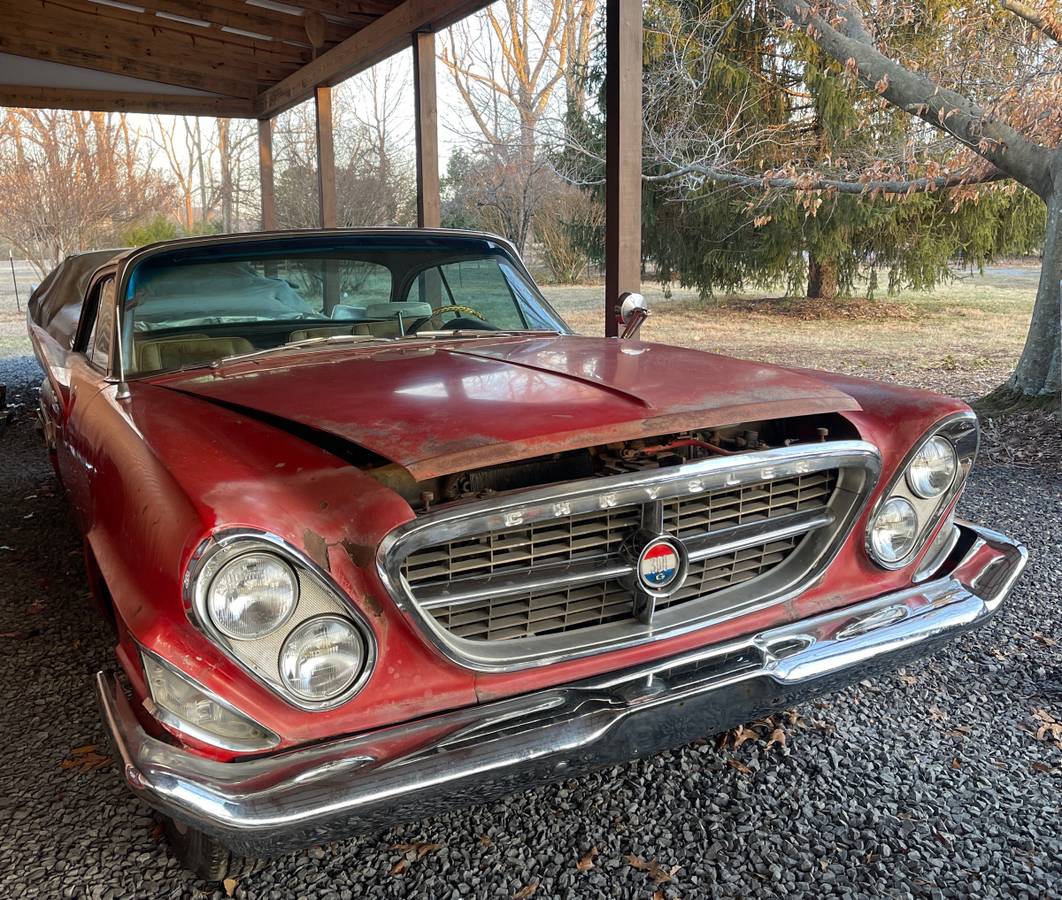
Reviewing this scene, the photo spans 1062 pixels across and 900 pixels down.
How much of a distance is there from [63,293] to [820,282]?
11958 millimetres

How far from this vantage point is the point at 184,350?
2869 mm

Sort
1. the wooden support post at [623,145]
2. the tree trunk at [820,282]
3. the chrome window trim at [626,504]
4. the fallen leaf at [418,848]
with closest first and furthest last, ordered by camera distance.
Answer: the chrome window trim at [626,504] → the fallen leaf at [418,848] → the wooden support post at [623,145] → the tree trunk at [820,282]

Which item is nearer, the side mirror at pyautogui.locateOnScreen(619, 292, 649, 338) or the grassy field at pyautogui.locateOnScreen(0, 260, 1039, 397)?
the side mirror at pyautogui.locateOnScreen(619, 292, 649, 338)

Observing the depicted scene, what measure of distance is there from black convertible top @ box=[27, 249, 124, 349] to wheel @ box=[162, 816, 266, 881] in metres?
3.89

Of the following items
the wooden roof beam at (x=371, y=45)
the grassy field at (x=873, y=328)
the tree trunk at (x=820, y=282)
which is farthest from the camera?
the tree trunk at (x=820, y=282)

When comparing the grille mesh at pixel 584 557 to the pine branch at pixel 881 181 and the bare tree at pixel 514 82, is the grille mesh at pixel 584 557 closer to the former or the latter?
the pine branch at pixel 881 181

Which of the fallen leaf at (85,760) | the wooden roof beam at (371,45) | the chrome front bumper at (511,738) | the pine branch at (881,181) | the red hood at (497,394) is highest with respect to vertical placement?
the wooden roof beam at (371,45)

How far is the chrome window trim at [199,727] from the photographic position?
153cm

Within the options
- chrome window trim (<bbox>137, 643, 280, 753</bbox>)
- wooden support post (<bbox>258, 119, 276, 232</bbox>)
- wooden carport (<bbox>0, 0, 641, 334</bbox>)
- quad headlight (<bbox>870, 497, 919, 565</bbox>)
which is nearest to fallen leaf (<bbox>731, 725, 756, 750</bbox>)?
quad headlight (<bbox>870, 497, 919, 565</bbox>)

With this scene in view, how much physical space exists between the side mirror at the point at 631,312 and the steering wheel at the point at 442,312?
0.52 meters

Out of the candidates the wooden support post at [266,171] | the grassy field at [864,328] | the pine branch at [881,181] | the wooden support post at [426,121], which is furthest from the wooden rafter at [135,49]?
the pine branch at [881,181]

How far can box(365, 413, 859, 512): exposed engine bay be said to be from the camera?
185 centimetres

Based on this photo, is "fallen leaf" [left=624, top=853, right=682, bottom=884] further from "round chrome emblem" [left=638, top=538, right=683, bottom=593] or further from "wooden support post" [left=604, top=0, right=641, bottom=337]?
"wooden support post" [left=604, top=0, right=641, bottom=337]

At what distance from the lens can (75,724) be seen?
259cm
